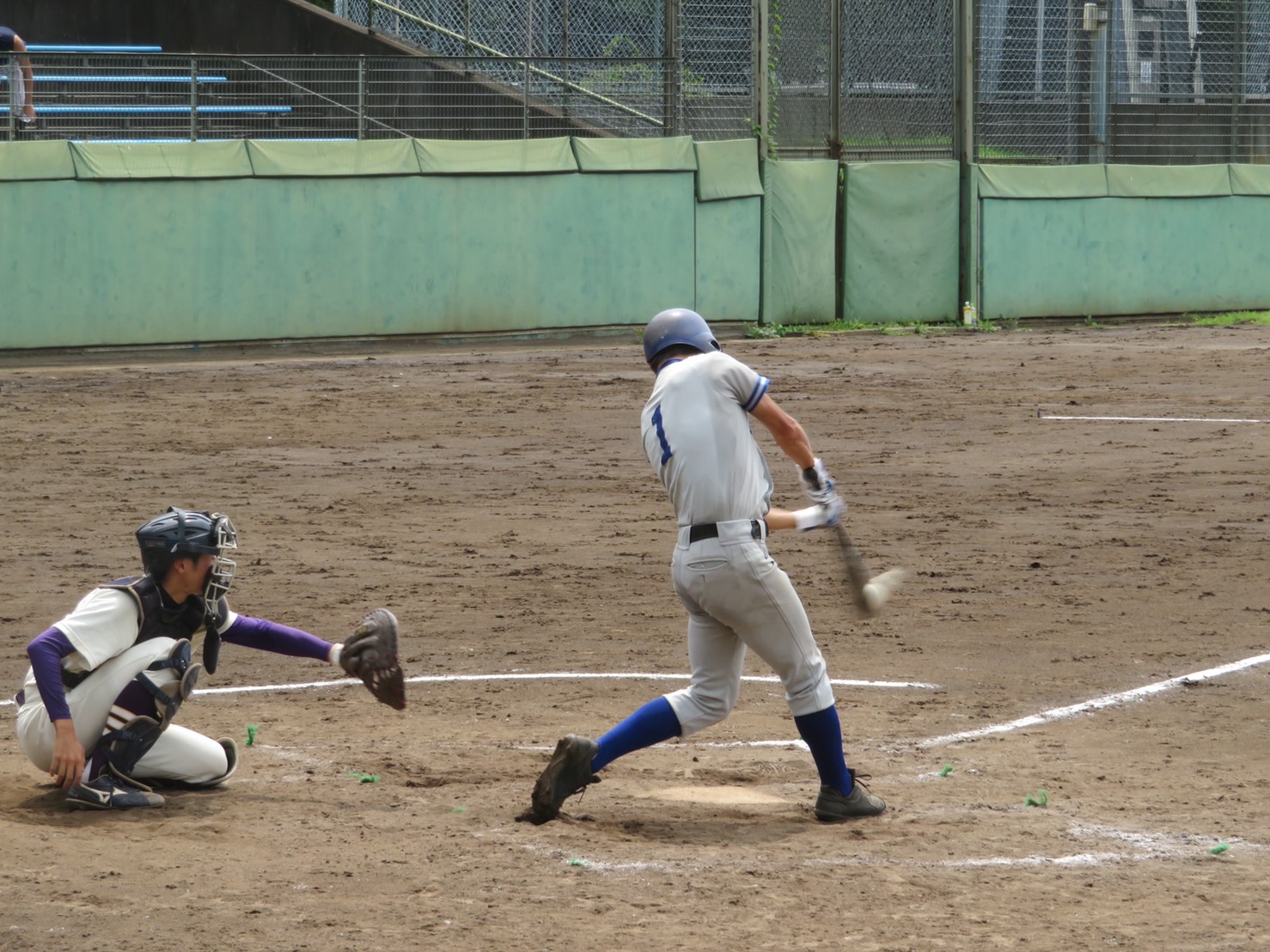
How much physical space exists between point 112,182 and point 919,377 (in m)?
9.47

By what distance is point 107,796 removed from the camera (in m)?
5.81

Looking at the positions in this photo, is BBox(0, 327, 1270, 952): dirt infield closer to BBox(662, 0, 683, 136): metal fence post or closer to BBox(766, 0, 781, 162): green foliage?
BBox(662, 0, 683, 136): metal fence post

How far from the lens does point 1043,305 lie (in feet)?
81.5

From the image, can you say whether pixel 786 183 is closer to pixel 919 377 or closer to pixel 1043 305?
pixel 1043 305

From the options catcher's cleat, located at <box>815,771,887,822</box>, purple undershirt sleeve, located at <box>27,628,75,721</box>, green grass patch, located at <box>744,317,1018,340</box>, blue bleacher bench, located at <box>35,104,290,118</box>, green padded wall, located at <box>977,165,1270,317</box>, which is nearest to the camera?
purple undershirt sleeve, located at <box>27,628,75,721</box>

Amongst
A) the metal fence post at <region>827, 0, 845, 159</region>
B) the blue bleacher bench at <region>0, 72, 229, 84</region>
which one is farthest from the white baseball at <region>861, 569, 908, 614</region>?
the metal fence post at <region>827, 0, 845, 159</region>

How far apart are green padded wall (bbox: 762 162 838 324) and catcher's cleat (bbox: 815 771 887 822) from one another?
59.5 ft

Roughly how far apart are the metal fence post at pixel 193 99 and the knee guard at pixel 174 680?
15430 mm

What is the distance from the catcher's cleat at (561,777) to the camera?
5.62m

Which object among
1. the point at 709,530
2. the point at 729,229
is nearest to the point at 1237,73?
the point at 729,229

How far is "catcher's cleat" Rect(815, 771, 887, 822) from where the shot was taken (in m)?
5.71

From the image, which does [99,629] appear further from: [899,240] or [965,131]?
[965,131]

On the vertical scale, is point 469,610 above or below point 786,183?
below

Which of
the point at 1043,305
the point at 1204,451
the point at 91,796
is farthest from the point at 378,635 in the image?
the point at 1043,305
